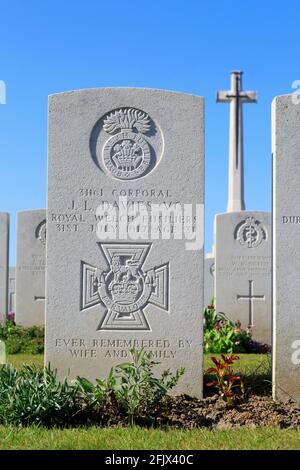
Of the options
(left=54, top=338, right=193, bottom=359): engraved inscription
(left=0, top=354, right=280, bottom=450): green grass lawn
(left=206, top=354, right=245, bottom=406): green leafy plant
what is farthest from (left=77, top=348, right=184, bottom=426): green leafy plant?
(left=54, top=338, right=193, bottom=359): engraved inscription

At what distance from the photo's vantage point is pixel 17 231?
44.9ft

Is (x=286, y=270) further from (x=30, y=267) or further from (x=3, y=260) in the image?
(x=3, y=260)

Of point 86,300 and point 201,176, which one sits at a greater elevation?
point 201,176

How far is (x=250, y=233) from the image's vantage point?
13148 millimetres

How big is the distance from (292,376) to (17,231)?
315 inches

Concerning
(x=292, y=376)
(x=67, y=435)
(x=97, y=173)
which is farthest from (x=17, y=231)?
(x=67, y=435)

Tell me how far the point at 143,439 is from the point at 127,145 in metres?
2.92

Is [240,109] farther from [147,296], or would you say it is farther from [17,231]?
[147,296]

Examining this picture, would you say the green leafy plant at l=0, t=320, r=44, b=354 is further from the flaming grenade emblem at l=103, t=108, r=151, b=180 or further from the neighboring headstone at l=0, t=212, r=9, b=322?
the flaming grenade emblem at l=103, t=108, r=151, b=180

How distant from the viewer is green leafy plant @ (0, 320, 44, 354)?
1095 centimetres

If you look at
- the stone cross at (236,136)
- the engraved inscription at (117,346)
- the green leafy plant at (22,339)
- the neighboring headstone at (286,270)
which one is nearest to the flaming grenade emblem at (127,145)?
the neighboring headstone at (286,270)

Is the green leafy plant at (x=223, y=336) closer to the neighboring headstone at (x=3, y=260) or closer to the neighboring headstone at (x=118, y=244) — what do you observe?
the neighboring headstone at (x=118, y=244)
